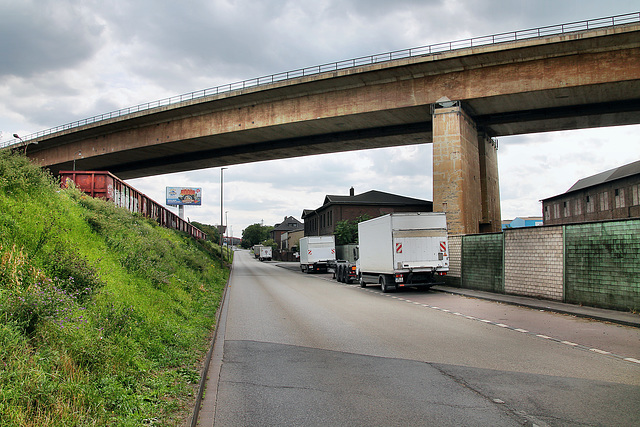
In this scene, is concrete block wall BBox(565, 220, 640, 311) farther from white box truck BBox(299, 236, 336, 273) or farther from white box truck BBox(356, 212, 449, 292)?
white box truck BBox(299, 236, 336, 273)

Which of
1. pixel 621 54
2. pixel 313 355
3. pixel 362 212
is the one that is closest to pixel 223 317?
pixel 313 355

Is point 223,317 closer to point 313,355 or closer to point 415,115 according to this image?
point 313,355

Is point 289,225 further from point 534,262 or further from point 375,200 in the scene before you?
point 534,262

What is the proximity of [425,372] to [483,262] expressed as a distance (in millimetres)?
13558

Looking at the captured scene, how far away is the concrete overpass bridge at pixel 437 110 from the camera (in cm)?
2355

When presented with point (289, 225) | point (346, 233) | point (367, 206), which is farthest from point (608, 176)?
point (289, 225)

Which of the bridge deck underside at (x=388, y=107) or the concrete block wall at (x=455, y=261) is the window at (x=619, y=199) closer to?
the bridge deck underside at (x=388, y=107)

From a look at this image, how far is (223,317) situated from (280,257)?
87.3m

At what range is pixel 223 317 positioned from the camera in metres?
12.1

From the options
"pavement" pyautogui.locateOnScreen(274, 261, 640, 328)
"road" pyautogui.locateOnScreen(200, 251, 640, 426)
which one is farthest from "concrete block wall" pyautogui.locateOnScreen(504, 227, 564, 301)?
"road" pyautogui.locateOnScreen(200, 251, 640, 426)

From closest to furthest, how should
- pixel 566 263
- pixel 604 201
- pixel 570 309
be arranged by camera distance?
pixel 570 309, pixel 566 263, pixel 604 201

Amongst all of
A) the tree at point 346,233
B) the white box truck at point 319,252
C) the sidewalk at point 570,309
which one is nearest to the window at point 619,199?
the tree at point 346,233

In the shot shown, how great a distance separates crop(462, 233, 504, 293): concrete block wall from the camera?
1753cm

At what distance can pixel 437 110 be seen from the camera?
2670 centimetres
